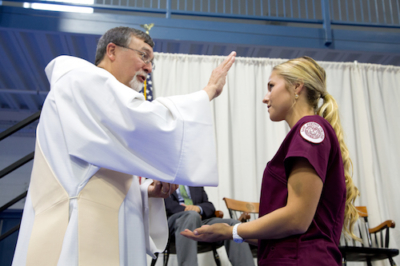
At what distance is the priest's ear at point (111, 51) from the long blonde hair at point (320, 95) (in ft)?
2.67

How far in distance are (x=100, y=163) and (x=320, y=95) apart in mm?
889

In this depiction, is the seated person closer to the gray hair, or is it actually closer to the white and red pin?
the gray hair

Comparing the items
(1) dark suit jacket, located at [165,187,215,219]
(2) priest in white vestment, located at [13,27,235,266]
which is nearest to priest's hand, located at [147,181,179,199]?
(2) priest in white vestment, located at [13,27,235,266]

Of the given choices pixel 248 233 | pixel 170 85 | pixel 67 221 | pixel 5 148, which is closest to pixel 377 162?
pixel 170 85

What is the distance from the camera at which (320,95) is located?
1.50 m

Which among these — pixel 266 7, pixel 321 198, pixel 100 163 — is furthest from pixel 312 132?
pixel 266 7

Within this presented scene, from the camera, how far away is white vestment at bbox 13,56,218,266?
128cm

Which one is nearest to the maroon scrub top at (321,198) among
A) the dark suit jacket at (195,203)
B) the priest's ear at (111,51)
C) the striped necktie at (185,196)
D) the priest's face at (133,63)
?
the priest's face at (133,63)

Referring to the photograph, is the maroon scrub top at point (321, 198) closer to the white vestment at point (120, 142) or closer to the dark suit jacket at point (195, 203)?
the white vestment at point (120, 142)

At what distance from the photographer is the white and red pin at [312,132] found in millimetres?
1180

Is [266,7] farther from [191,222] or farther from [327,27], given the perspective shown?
[191,222]

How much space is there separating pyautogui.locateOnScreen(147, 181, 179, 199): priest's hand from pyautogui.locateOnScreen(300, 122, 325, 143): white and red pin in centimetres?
59

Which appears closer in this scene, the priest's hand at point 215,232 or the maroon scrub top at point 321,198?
the maroon scrub top at point 321,198

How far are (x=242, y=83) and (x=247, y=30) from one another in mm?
756
